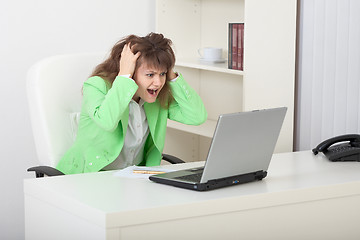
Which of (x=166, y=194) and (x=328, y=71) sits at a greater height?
(x=328, y=71)

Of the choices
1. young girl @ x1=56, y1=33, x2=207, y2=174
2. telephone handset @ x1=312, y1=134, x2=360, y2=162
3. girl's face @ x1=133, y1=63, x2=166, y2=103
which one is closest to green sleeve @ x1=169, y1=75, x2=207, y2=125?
young girl @ x1=56, y1=33, x2=207, y2=174

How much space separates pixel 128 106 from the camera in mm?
2621

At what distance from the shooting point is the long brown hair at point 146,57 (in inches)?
101

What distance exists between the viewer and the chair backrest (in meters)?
2.59

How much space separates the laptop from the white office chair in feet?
2.21

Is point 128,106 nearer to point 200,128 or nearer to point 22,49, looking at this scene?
point 200,128

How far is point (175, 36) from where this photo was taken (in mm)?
3746

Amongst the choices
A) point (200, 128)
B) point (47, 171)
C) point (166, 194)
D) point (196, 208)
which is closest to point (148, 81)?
point (47, 171)

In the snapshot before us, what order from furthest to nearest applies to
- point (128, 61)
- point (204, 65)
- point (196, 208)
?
point (204, 65) < point (128, 61) < point (196, 208)

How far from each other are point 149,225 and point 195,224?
14cm

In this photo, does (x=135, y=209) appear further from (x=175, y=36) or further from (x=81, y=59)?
(x=175, y=36)

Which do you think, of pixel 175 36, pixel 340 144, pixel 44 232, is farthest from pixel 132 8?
pixel 44 232

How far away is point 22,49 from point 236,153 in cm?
200

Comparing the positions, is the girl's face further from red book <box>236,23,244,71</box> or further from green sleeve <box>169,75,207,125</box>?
red book <box>236,23,244,71</box>
